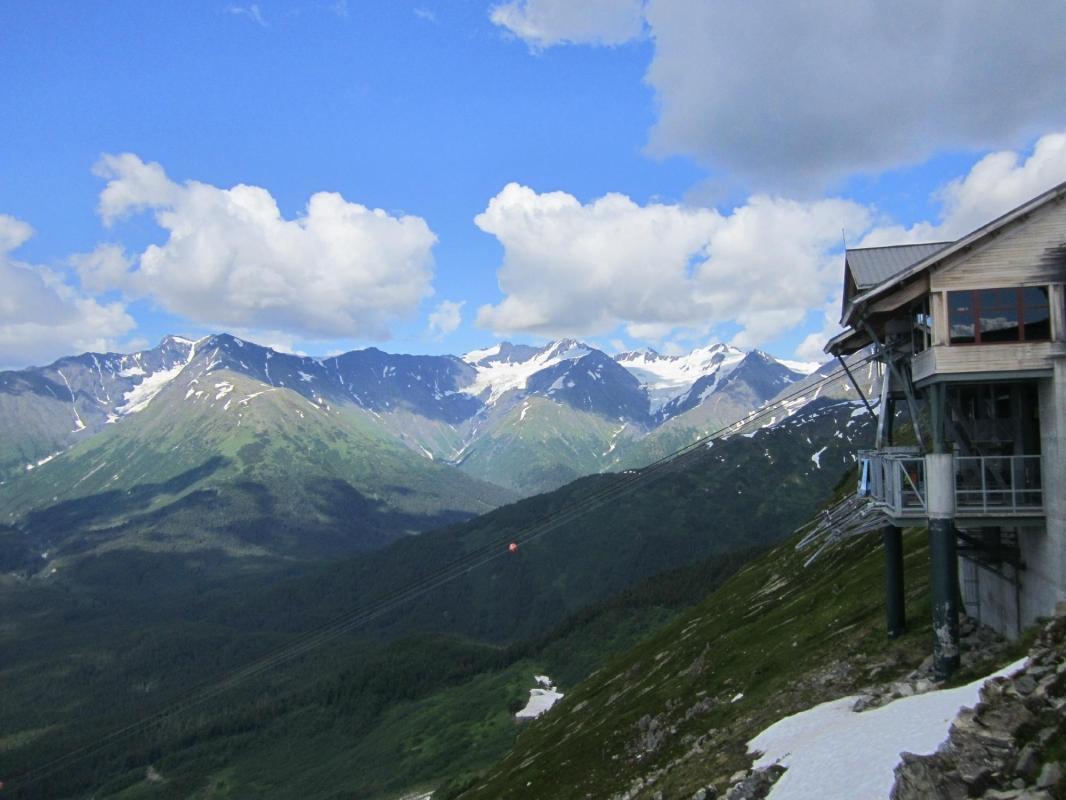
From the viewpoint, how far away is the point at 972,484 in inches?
1141

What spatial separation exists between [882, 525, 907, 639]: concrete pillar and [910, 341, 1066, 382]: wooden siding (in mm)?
8630

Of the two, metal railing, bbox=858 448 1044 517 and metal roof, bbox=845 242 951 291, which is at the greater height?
metal roof, bbox=845 242 951 291

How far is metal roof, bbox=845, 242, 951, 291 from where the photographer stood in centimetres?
3141

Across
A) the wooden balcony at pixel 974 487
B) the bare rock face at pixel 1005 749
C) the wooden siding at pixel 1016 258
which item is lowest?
the bare rock face at pixel 1005 749

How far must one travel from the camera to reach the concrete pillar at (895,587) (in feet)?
106

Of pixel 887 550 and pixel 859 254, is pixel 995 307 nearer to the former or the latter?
pixel 859 254

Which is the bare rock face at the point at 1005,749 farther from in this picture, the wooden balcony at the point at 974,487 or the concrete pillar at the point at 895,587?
the concrete pillar at the point at 895,587

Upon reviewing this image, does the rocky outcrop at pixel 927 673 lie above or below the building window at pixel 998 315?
below

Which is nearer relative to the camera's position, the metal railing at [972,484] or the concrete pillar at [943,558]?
the concrete pillar at [943,558]

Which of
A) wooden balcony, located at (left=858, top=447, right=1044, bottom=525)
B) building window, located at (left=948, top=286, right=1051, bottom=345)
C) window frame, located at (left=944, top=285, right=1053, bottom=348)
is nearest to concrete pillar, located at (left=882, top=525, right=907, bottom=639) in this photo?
wooden balcony, located at (left=858, top=447, right=1044, bottom=525)

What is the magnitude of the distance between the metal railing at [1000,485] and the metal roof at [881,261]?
25.6 ft

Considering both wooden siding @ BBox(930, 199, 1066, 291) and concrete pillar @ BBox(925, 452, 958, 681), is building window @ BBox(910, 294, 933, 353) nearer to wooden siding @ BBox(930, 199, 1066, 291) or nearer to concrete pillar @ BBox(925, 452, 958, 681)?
wooden siding @ BBox(930, 199, 1066, 291)

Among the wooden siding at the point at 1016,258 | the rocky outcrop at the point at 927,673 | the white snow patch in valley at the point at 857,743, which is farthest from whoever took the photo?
the wooden siding at the point at 1016,258

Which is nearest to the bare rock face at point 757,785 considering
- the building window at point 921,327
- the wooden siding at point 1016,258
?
the building window at point 921,327
